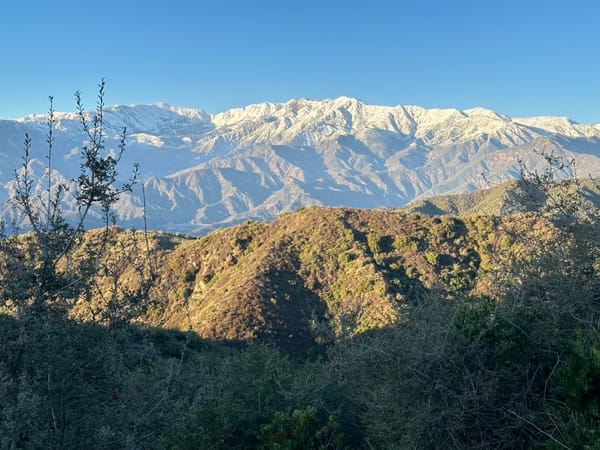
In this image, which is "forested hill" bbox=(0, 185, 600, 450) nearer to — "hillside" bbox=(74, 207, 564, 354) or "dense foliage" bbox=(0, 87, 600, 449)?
"dense foliage" bbox=(0, 87, 600, 449)

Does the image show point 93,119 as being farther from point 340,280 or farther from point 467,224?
point 467,224

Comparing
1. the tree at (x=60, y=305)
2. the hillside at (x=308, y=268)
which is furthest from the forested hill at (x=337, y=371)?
the hillside at (x=308, y=268)

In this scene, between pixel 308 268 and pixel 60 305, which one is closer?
pixel 60 305

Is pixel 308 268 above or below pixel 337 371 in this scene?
below

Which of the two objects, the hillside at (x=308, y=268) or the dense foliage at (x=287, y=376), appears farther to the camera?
the hillside at (x=308, y=268)

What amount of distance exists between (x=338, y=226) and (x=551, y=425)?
37834 mm

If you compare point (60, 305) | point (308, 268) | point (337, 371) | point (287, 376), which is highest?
point (60, 305)

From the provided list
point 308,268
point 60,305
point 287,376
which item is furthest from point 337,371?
point 308,268

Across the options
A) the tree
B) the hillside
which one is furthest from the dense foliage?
the hillside

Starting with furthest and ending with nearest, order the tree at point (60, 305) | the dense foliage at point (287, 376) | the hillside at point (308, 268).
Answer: the hillside at point (308, 268) < the dense foliage at point (287, 376) < the tree at point (60, 305)

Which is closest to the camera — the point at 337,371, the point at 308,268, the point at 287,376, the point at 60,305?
the point at 60,305

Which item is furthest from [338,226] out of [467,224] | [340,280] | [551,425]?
[551,425]

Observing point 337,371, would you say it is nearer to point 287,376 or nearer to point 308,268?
point 287,376

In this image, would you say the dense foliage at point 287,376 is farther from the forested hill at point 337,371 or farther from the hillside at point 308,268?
the hillside at point 308,268
